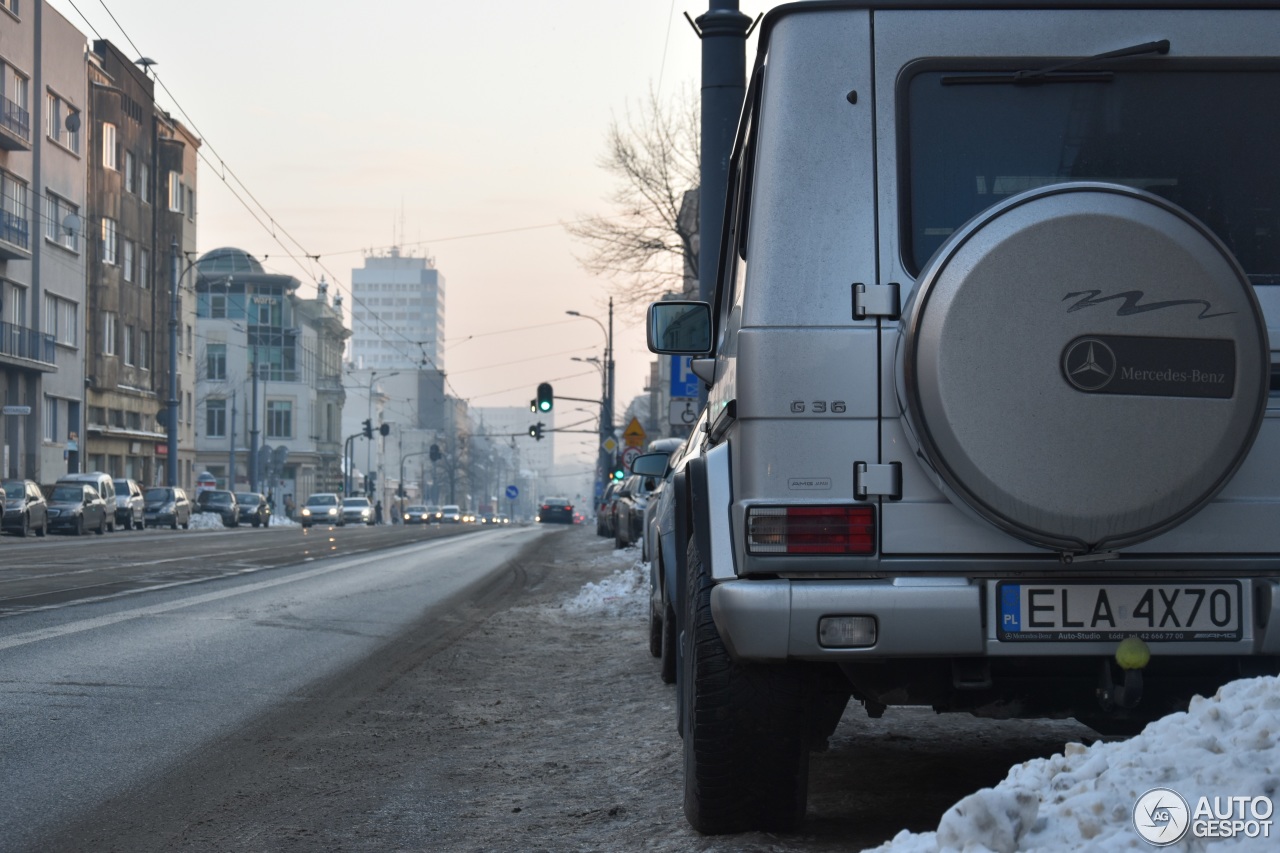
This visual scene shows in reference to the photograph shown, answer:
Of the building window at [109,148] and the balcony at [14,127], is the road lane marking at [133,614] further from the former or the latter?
the building window at [109,148]

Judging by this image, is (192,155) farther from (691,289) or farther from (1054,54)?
(1054,54)

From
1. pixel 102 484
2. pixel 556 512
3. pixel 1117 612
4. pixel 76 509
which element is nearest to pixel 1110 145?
pixel 1117 612

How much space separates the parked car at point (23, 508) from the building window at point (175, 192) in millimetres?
34293

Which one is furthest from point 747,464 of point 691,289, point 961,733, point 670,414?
point 691,289

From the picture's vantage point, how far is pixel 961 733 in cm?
672

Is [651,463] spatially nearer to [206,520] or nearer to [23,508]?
[23,508]

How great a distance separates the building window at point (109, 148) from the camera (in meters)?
60.4

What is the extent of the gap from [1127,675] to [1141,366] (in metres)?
0.81

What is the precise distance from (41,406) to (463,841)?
2018 inches

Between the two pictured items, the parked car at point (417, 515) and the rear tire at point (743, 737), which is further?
the parked car at point (417, 515)

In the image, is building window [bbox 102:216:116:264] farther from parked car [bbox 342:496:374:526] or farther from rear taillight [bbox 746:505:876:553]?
rear taillight [bbox 746:505:876:553]

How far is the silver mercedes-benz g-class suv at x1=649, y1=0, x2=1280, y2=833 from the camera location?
12.4 ft

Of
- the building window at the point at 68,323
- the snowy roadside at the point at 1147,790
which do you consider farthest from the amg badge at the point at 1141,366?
the building window at the point at 68,323

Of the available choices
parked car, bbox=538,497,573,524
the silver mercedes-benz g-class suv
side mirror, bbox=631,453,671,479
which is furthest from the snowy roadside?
parked car, bbox=538,497,573,524
